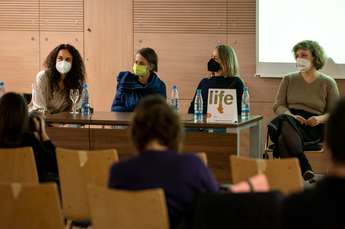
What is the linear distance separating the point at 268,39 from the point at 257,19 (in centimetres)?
24

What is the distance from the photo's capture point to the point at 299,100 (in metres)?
6.33

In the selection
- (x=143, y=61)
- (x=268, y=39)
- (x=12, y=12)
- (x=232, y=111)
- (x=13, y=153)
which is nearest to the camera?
(x=13, y=153)

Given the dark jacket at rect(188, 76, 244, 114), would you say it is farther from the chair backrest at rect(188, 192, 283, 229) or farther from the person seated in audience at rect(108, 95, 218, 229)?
the chair backrest at rect(188, 192, 283, 229)

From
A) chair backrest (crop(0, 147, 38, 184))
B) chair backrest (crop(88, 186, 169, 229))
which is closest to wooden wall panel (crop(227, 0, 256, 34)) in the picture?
chair backrest (crop(0, 147, 38, 184))

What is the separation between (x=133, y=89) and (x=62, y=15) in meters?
2.07

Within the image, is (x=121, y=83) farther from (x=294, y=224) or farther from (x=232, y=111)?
(x=294, y=224)

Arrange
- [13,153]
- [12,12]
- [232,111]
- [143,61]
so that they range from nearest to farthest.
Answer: [13,153]
[232,111]
[143,61]
[12,12]

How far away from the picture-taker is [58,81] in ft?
20.7

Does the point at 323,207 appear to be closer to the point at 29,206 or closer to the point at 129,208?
the point at 129,208

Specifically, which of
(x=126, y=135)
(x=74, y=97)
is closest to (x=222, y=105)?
(x=126, y=135)

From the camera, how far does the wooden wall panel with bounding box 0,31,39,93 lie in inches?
311

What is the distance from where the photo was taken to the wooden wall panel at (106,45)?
7.72 meters

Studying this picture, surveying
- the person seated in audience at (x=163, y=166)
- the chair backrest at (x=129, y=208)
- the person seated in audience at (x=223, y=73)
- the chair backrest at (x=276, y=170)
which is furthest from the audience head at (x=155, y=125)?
the person seated in audience at (x=223, y=73)

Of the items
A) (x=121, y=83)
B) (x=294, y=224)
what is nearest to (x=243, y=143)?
(x=121, y=83)
